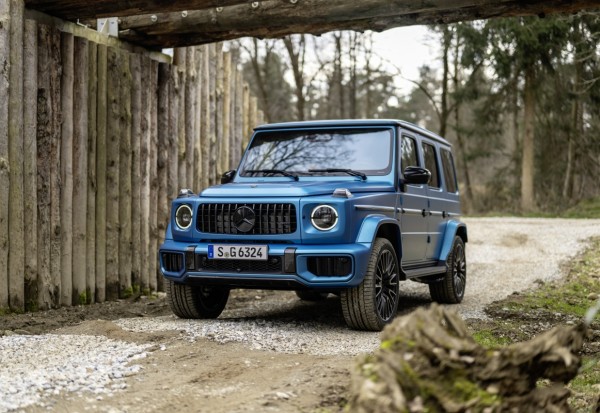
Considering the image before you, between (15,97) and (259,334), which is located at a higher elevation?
(15,97)

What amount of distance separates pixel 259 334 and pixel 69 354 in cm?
165

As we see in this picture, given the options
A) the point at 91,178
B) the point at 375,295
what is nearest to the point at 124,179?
the point at 91,178

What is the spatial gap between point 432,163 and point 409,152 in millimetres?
1064

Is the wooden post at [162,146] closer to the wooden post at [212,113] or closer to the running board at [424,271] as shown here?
the wooden post at [212,113]

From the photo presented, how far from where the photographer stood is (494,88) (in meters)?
25.6

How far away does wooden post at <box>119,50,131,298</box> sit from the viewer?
29.2 feet

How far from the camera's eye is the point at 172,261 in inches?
268

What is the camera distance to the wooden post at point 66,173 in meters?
7.87

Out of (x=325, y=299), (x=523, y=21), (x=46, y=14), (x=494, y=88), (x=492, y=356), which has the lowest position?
(x=325, y=299)

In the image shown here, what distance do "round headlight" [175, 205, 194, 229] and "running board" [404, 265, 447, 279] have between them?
2.22m

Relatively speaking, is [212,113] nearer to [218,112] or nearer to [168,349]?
[218,112]

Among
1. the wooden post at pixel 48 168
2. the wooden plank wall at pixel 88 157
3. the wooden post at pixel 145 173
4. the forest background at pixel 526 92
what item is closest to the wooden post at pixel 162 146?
the wooden plank wall at pixel 88 157

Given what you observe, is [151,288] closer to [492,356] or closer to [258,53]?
[492,356]

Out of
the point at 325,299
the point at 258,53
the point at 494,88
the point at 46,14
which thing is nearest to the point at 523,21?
the point at 494,88
